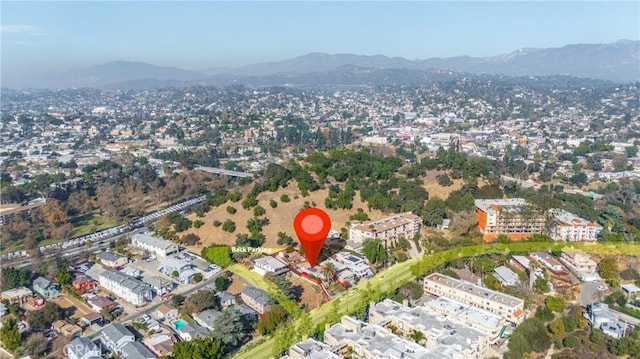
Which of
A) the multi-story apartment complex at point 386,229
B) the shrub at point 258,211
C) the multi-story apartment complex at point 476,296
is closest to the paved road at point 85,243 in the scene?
the shrub at point 258,211

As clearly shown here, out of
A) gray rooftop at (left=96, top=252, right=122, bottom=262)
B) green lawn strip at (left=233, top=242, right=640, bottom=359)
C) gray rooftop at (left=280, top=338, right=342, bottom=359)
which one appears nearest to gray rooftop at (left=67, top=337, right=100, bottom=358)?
green lawn strip at (left=233, top=242, right=640, bottom=359)

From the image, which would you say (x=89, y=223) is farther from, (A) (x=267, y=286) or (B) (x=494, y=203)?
(B) (x=494, y=203)

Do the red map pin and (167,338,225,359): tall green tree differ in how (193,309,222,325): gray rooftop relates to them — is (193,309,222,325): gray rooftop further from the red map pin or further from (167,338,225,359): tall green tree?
the red map pin

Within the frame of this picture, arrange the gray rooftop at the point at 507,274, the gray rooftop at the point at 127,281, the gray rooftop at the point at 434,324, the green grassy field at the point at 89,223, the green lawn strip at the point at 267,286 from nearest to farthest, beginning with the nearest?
1. the gray rooftop at the point at 434,324
2. the green lawn strip at the point at 267,286
3. the gray rooftop at the point at 127,281
4. the gray rooftop at the point at 507,274
5. the green grassy field at the point at 89,223

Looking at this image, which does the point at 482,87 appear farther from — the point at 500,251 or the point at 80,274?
the point at 80,274

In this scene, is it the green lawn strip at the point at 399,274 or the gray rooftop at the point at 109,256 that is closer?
the green lawn strip at the point at 399,274

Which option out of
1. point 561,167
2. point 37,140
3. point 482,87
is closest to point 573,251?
point 561,167

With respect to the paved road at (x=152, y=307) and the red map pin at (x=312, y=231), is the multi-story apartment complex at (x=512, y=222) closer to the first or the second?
the red map pin at (x=312, y=231)
